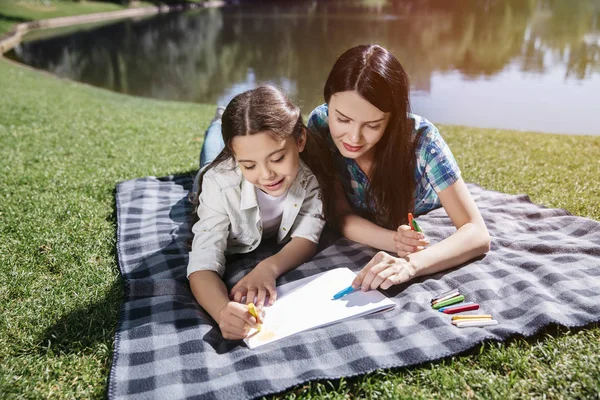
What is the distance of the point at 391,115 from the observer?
9.64 ft

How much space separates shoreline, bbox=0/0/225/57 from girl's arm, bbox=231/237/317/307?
20926mm

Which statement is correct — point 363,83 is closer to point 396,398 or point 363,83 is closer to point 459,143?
point 396,398

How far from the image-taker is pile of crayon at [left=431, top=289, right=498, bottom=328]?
8.03 ft

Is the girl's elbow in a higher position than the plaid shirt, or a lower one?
lower

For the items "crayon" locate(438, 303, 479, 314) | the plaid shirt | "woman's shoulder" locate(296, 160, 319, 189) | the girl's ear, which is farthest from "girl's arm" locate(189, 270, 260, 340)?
the plaid shirt

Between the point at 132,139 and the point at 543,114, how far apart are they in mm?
7782

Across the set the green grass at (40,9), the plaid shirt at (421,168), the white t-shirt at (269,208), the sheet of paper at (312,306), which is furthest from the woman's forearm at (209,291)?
the green grass at (40,9)

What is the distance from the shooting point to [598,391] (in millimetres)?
1983

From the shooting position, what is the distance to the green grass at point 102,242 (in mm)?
2143

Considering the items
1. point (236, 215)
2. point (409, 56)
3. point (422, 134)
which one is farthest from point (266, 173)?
point (409, 56)

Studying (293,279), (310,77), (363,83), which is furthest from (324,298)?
(310,77)

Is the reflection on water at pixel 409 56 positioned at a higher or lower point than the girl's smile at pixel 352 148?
lower

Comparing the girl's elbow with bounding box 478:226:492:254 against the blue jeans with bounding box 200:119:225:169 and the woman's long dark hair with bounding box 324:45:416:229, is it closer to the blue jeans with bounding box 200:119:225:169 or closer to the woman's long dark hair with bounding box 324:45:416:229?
the woman's long dark hair with bounding box 324:45:416:229

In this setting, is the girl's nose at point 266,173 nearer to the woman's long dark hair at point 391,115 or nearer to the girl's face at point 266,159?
the girl's face at point 266,159
